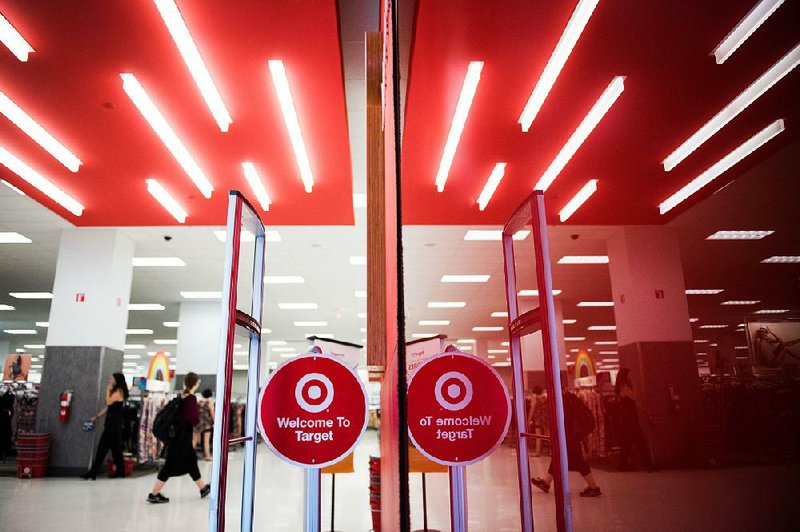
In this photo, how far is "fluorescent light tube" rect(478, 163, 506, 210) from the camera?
6.51 m

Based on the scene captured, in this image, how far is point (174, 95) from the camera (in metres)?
4.91

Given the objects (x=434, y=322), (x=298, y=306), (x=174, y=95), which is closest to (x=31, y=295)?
(x=298, y=306)

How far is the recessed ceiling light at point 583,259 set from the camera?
10.7 metres

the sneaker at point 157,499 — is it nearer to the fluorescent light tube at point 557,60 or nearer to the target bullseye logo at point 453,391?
the target bullseye logo at point 453,391

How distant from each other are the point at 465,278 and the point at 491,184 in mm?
5558

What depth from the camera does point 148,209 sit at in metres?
7.77

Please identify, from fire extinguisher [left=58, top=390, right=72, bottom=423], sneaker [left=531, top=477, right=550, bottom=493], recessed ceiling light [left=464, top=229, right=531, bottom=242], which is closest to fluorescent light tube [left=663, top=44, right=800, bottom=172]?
recessed ceiling light [left=464, top=229, right=531, bottom=242]

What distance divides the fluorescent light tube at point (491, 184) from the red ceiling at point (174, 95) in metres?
1.81

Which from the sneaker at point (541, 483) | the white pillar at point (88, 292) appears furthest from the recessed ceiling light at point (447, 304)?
the sneaker at point (541, 483)

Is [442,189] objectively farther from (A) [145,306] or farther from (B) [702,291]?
(A) [145,306]

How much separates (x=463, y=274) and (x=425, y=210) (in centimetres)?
452

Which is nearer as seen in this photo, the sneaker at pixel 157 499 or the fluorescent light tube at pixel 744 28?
the fluorescent light tube at pixel 744 28

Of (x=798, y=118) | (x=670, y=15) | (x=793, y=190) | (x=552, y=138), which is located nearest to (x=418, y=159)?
(x=552, y=138)

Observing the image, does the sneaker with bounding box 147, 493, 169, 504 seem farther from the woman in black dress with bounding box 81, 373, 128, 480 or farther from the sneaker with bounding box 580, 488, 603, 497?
the sneaker with bounding box 580, 488, 603, 497
